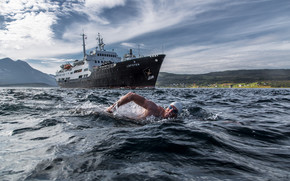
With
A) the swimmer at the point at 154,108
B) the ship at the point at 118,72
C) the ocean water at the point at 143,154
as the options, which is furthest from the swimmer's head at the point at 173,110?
the ship at the point at 118,72

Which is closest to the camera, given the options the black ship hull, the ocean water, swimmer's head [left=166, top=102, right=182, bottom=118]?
the ocean water

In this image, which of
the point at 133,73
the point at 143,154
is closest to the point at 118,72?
the point at 133,73

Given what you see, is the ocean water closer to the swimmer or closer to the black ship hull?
the swimmer

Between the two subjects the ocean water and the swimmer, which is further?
the swimmer

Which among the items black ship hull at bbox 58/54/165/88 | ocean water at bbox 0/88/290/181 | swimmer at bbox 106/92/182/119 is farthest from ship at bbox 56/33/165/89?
ocean water at bbox 0/88/290/181

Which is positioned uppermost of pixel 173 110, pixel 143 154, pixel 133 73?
pixel 133 73

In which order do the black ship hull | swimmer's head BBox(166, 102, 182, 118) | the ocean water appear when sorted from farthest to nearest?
1. the black ship hull
2. swimmer's head BBox(166, 102, 182, 118)
3. the ocean water

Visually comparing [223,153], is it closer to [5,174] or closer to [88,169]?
[88,169]

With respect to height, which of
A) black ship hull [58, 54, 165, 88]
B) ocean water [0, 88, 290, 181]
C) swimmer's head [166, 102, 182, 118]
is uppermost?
black ship hull [58, 54, 165, 88]

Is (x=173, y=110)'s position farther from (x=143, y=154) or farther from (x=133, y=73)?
(x=133, y=73)

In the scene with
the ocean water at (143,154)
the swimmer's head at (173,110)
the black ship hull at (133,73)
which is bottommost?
the ocean water at (143,154)

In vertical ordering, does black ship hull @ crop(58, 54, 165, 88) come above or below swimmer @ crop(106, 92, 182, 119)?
above

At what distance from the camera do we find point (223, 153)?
8.56 feet

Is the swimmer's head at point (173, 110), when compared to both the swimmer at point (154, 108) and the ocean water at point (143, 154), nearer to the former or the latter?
the swimmer at point (154, 108)
